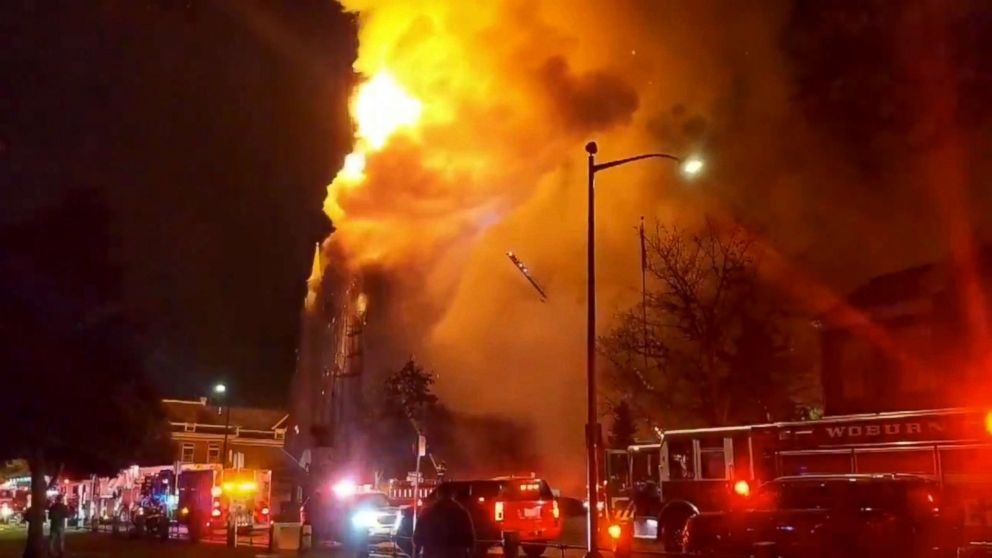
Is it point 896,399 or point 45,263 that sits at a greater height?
point 45,263

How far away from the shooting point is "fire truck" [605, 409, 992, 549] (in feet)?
56.6

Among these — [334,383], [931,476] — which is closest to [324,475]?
[334,383]

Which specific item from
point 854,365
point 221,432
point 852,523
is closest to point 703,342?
point 854,365

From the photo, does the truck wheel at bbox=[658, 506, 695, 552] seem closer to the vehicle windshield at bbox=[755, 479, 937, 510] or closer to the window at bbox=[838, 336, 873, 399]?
the vehicle windshield at bbox=[755, 479, 937, 510]

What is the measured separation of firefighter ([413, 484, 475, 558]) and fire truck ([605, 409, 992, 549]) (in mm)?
3056

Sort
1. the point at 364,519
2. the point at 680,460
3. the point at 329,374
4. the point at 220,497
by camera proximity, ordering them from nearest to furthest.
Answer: the point at 364,519 < the point at 680,460 < the point at 329,374 < the point at 220,497

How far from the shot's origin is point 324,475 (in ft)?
90.5

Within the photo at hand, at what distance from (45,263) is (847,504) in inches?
673

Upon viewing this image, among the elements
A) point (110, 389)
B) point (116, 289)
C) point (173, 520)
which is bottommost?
point (173, 520)

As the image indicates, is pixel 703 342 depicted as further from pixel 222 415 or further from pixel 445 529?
pixel 222 415

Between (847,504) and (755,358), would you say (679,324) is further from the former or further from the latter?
(847,504)

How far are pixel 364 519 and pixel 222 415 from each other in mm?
60862

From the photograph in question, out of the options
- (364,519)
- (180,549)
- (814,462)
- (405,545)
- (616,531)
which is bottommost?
(180,549)

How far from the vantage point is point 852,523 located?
14516 mm
